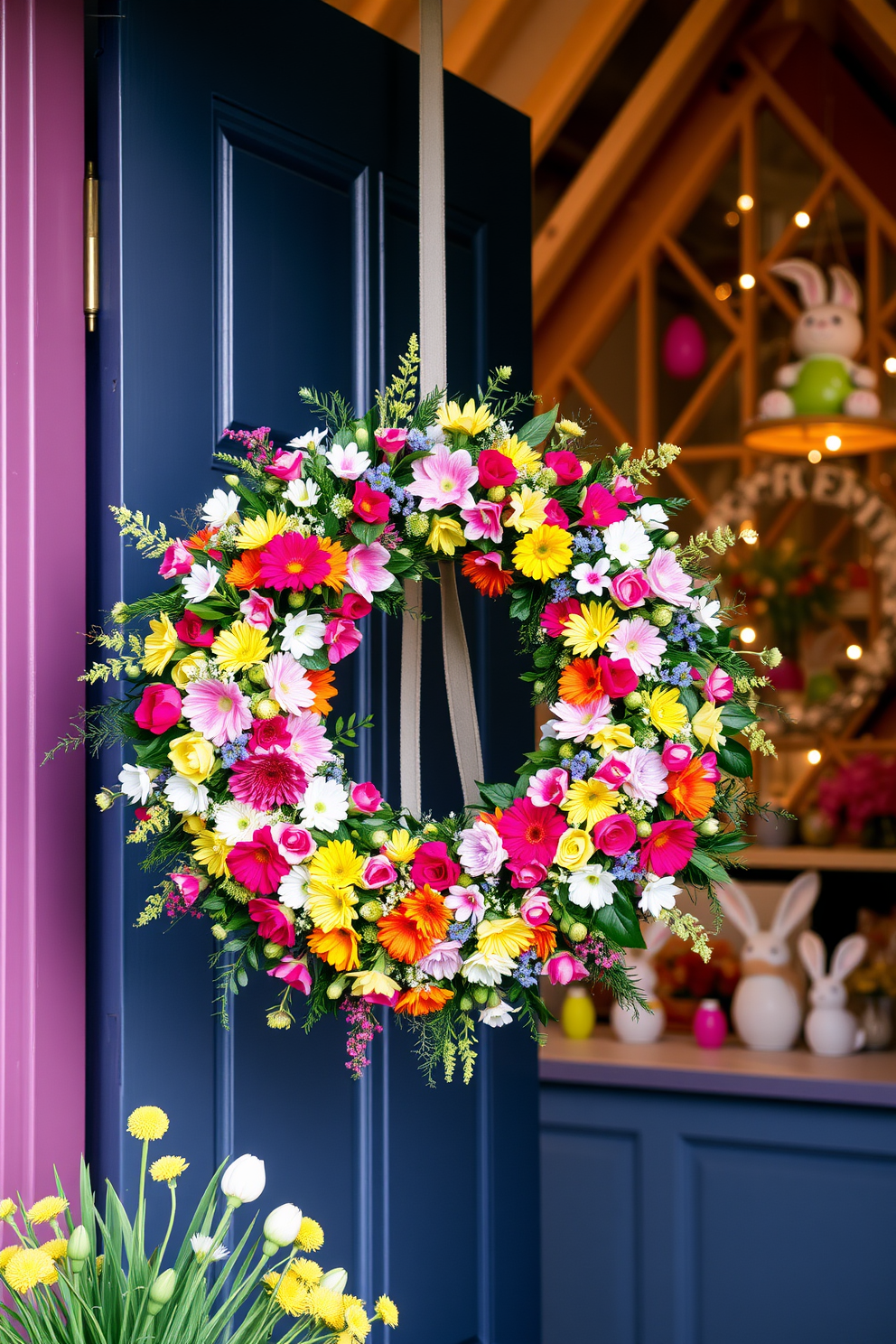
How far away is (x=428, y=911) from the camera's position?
1.09 meters

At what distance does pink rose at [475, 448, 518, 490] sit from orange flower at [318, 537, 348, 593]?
137mm

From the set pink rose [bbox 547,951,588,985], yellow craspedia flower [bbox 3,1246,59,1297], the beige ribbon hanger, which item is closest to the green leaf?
the beige ribbon hanger

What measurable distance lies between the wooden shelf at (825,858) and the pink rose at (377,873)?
8.14 feet

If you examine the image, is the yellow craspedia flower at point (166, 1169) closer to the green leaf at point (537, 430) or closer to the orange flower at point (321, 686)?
the orange flower at point (321, 686)

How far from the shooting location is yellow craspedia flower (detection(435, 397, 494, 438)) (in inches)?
46.1

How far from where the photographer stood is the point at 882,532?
3822 millimetres

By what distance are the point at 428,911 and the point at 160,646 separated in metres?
0.30

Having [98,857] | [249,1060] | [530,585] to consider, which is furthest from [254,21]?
[249,1060]

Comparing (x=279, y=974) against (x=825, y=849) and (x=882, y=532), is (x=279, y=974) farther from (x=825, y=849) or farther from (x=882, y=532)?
(x=882, y=532)

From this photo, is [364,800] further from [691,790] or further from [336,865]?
[691,790]

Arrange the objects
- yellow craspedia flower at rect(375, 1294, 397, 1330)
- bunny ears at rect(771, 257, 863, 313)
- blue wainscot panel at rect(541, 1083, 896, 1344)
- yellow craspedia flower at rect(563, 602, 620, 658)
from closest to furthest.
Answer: yellow craspedia flower at rect(375, 1294, 397, 1330)
yellow craspedia flower at rect(563, 602, 620, 658)
blue wainscot panel at rect(541, 1083, 896, 1344)
bunny ears at rect(771, 257, 863, 313)

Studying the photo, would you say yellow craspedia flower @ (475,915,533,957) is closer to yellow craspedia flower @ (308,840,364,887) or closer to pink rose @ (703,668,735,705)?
yellow craspedia flower @ (308,840,364,887)

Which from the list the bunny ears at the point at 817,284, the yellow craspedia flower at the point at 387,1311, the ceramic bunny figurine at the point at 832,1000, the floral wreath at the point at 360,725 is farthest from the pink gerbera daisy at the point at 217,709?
the bunny ears at the point at 817,284

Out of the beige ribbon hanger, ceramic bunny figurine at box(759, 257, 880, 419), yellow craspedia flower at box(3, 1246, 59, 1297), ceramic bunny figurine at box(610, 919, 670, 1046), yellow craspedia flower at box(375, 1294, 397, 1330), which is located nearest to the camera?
yellow craspedia flower at box(3, 1246, 59, 1297)
